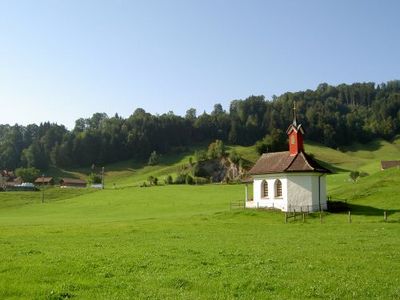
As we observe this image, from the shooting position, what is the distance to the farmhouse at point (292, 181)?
54.1m

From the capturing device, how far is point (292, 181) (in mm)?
55062

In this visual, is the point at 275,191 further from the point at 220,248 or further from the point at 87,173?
the point at 87,173

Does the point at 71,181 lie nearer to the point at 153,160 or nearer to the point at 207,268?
the point at 153,160

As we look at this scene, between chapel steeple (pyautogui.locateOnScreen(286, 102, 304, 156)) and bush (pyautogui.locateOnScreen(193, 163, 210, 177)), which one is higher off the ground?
chapel steeple (pyautogui.locateOnScreen(286, 102, 304, 156))

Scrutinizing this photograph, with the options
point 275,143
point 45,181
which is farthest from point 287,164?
point 45,181

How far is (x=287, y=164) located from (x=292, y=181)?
255cm

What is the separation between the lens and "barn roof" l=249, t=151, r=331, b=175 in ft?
181

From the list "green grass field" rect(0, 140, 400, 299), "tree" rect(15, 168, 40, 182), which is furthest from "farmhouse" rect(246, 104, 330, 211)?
"tree" rect(15, 168, 40, 182)

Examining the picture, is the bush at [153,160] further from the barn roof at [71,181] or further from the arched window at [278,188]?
the arched window at [278,188]

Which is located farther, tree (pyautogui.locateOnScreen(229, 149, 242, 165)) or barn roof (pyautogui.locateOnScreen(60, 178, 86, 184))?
barn roof (pyautogui.locateOnScreen(60, 178, 86, 184))

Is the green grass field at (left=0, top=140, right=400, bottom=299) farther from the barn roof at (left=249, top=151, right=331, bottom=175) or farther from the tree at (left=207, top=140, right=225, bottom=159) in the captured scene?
the tree at (left=207, top=140, right=225, bottom=159)

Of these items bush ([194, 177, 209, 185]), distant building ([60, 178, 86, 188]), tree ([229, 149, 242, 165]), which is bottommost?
distant building ([60, 178, 86, 188])

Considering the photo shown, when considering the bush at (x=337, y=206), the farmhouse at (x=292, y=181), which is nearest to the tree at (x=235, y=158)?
the farmhouse at (x=292, y=181)

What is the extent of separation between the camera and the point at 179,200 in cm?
7925
